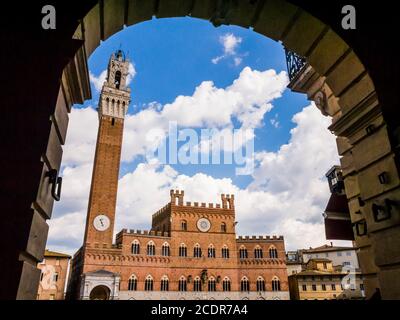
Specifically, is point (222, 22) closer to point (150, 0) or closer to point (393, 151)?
point (150, 0)

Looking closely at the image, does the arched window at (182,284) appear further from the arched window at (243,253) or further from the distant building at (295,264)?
the distant building at (295,264)

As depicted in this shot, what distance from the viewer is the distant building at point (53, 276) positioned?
126 ft

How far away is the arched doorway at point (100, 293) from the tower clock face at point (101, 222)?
7.34m

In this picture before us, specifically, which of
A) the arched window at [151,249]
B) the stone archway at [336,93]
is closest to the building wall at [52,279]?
the arched window at [151,249]

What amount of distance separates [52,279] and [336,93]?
44644 mm

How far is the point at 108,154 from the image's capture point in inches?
1789

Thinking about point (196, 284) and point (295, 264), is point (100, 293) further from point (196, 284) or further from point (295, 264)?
point (295, 264)

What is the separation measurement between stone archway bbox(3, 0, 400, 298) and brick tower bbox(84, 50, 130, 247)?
126ft

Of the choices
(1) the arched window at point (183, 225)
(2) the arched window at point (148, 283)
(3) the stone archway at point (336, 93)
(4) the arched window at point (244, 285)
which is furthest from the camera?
(1) the arched window at point (183, 225)

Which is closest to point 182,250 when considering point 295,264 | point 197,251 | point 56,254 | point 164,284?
point 197,251

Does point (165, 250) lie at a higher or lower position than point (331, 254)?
lower

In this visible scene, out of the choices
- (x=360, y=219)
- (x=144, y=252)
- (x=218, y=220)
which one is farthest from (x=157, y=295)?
(x=360, y=219)

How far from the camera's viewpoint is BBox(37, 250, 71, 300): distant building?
38312 millimetres

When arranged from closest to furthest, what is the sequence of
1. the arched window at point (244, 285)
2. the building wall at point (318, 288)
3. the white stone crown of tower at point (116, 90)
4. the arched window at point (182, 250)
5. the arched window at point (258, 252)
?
the arched window at point (182, 250), the arched window at point (244, 285), the building wall at point (318, 288), the arched window at point (258, 252), the white stone crown of tower at point (116, 90)
